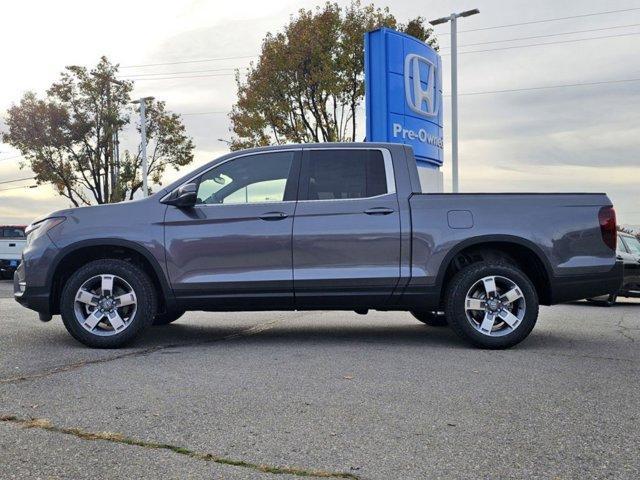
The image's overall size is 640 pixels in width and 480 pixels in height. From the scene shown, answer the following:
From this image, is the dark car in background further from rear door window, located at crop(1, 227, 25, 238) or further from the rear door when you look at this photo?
rear door window, located at crop(1, 227, 25, 238)

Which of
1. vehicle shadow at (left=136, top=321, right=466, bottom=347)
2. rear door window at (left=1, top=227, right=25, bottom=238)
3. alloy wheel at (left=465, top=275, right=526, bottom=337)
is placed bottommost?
vehicle shadow at (left=136, top=321, right=466, bottom=347)

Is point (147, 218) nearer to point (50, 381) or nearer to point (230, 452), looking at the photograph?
point (50, 381)

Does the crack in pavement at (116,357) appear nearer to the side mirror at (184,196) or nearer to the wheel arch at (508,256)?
the side mirror at (184,196)

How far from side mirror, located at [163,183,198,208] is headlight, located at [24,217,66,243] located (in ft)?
3.42

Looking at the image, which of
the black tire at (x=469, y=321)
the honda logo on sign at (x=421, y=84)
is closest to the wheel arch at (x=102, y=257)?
the black tire at (x=469, y=321)

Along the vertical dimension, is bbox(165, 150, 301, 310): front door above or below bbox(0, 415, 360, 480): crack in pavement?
above

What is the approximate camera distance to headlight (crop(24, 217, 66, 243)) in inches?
243

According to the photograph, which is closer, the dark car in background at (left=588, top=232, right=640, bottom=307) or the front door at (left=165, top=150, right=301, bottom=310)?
the front door at (left=165, top=150, right=301, bottom=310)

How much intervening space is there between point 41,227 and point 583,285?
511cm

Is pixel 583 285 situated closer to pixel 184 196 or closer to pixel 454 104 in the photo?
pixel 184 196

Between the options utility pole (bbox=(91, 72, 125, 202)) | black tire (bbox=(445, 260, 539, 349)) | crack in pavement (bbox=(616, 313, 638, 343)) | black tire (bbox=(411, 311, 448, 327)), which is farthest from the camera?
utility pole (bbox=(91, 72, 125, 202))

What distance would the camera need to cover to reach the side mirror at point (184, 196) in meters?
6.00

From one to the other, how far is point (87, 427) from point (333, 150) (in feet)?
12.0

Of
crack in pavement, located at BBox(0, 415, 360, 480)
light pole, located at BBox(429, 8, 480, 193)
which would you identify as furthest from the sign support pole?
crack in pavement, located at BBox(0, 415, 360, 480)
